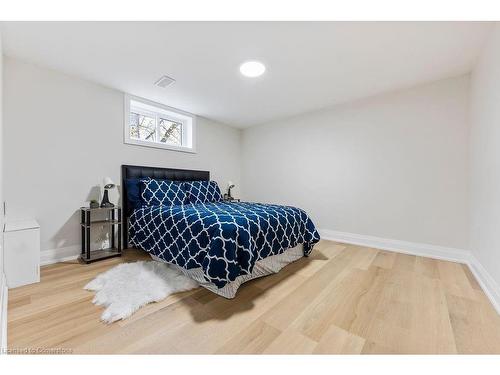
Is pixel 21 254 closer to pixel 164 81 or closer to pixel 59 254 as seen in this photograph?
pixel 59 254

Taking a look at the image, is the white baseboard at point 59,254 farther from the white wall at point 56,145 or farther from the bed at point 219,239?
the bed at point 219,239

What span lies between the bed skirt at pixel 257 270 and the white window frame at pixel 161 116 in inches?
67.0

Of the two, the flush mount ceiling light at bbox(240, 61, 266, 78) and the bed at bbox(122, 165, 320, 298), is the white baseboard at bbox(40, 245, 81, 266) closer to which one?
the bed at bbox(122, 165, 320, 298)

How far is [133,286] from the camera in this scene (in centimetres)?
Result: 173

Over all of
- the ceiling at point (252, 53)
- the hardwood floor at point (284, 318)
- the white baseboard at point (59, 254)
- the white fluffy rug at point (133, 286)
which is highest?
the ceiling at point (252, 53)

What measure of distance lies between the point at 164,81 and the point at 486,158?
11.3 feet

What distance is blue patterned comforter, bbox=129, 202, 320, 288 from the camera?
5.14 ft

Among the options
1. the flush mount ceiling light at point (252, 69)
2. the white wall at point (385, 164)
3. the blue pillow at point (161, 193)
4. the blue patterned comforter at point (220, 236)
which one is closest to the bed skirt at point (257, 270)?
the blue patterned comforter at point (220, 236)

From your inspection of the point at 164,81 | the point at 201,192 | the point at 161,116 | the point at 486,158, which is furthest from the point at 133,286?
the point at 486,158

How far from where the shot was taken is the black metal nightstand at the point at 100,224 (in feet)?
7.58

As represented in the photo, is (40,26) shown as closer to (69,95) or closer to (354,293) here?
(69,95)

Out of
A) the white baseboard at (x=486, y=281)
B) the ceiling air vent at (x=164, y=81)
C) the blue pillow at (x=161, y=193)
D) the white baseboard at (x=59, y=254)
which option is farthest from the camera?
the blue pillow at (x=161, y=193)
